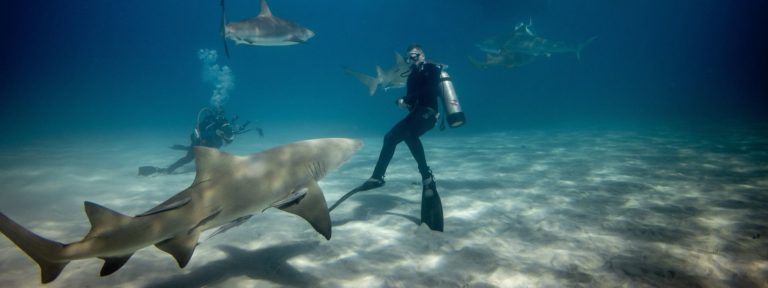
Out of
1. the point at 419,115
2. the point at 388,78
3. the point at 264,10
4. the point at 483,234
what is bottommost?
the point at 483,234

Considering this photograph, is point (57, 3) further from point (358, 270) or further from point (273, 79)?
point (273, 79)

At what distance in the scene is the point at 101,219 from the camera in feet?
8.54

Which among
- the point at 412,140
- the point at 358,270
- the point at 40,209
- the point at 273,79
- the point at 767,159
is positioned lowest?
the point at 767,159

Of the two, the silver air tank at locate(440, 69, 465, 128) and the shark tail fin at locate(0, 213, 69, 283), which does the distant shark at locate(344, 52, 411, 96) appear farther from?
the shark tail fin at locate(0, 213, 69, 283)

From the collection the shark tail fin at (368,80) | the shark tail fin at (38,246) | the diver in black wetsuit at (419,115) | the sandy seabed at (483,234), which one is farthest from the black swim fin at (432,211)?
the shark tail fin at (368,80)

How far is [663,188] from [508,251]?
562cm

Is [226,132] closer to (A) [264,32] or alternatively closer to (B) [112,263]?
(A) [264,32]

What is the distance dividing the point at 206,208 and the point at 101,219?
705 millimetres

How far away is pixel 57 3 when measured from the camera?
58.1 metres

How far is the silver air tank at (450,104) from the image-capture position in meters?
5.45

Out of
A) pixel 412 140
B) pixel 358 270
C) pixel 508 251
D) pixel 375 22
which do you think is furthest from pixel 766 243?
pixel 375 22

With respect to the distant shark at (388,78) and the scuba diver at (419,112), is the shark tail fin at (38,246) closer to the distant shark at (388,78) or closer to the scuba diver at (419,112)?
the scuba diver at (419,112)

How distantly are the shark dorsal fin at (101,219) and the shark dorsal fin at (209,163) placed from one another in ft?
2.16

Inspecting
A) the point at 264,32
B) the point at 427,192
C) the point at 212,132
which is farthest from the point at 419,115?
the point at 212,132
